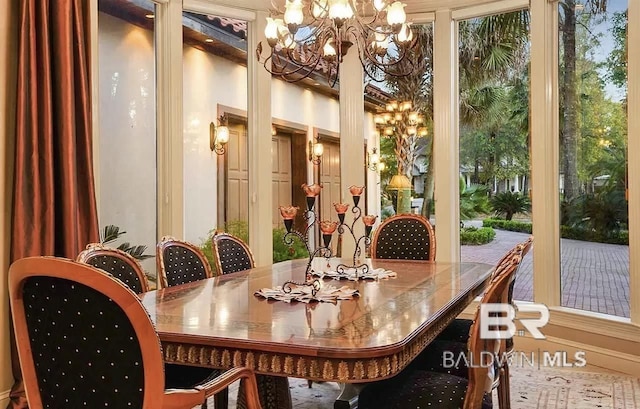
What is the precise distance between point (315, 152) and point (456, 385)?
3520mm

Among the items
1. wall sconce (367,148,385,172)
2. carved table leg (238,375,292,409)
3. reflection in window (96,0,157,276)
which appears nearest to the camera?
carved table leg (238,375,292,409)

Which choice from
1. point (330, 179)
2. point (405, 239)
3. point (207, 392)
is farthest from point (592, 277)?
point (207, 392)

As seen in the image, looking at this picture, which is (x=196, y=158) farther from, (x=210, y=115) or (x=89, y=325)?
(x=89, y=325)

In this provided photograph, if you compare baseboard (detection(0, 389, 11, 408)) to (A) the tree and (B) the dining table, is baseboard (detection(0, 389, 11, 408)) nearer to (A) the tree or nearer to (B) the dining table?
(B) the dining table

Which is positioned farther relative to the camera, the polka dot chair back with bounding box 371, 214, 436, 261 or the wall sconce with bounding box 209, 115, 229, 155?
the wall sconce with bounding box 209, 115, 229, 155

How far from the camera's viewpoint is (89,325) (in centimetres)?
125

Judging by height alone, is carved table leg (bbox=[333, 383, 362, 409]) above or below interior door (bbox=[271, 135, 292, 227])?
below

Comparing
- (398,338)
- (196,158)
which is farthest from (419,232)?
(398,338)

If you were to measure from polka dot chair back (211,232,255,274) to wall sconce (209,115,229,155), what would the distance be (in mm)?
1531

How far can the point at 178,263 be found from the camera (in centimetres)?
282

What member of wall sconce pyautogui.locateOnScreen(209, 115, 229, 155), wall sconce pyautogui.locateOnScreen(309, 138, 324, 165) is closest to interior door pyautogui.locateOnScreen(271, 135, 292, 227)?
wall sconce pyautogui.locateOnScreen(309, 138, 324, 165)

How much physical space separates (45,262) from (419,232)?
286 cm

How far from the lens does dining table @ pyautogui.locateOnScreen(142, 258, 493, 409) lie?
59.2 inches

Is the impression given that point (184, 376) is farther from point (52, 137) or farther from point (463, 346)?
point (52, 137)
